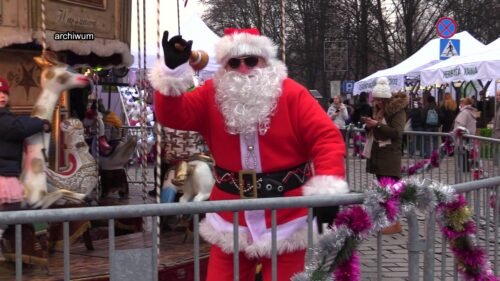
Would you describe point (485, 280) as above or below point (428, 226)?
below

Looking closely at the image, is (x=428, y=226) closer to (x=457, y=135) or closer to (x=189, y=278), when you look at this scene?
(x=189, y=278)

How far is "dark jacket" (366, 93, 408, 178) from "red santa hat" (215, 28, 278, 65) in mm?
3900

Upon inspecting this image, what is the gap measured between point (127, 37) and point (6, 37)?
1714mm

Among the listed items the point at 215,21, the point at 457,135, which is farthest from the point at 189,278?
the point at 215,21

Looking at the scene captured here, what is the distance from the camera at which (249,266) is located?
3.60 meters

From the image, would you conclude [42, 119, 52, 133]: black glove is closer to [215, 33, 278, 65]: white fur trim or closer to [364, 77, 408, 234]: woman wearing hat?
[215, 33, 278, 65]: white fur trim

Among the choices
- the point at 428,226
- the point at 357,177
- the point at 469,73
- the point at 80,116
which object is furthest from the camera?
the point at 469,73

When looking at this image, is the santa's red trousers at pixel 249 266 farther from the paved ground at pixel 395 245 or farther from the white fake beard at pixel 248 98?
the white fake beard at pixel 248 98

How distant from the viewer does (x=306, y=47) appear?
35.4 m

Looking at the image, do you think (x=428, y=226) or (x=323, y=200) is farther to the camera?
(x=428, y=226)

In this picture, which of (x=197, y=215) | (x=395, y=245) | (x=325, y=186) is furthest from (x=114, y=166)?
(x=197, y=215)

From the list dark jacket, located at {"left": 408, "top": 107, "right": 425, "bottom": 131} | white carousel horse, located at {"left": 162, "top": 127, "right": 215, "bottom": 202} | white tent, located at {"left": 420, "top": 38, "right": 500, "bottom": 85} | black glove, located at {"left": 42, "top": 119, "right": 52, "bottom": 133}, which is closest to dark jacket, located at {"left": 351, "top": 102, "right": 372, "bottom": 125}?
dark jacket, located at {"left": 408, "top": 107, "right": 425, "bottom": 131}

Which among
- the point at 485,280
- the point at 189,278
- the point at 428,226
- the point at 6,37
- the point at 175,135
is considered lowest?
the point at 189,278

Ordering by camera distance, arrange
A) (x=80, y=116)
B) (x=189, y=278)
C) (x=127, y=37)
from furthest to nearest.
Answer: (x=80, y=116)
(x=127, y=37)
(x=189, y=278)
